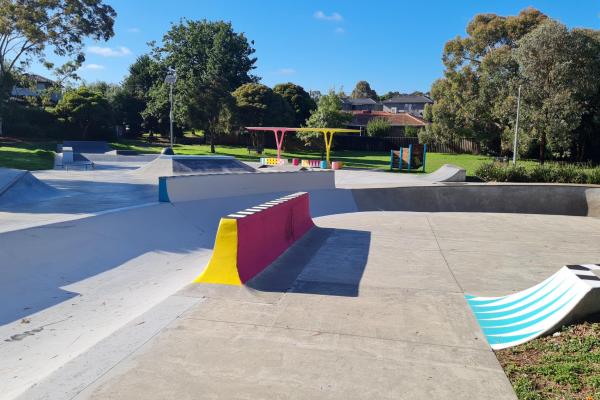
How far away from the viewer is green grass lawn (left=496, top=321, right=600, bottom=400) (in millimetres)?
3359

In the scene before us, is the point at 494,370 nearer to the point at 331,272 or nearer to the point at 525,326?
the point at 525,326

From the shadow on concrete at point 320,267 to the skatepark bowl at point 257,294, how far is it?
42 millimetres

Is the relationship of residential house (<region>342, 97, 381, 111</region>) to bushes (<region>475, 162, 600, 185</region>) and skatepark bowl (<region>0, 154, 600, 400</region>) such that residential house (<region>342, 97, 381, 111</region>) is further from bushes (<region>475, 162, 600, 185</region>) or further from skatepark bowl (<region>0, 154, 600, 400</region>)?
skatepark bowl (<region>0, 154, 600, 400</region>)

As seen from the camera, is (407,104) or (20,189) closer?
(20,189)

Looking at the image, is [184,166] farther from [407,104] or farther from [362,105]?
[407,104]

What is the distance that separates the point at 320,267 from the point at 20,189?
9.69 meters

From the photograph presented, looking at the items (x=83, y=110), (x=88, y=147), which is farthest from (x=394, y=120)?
(x=88, y=147)

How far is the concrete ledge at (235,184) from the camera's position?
1208 cm

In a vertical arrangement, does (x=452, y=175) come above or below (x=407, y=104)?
below

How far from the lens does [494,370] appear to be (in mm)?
3863

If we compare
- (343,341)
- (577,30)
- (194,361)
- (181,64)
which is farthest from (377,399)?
(181,64)

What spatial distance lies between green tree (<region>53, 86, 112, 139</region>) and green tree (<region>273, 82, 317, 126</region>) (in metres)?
20.7

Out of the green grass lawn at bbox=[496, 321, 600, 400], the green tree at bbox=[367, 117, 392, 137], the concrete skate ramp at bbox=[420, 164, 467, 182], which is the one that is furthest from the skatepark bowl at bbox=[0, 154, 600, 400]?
the green tree at bbox=[367, 117, 392, 137]

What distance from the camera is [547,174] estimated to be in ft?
59.8
